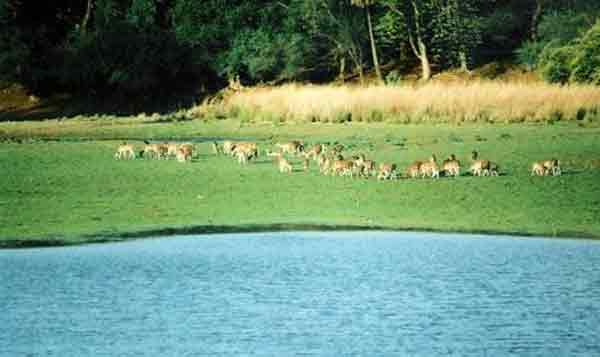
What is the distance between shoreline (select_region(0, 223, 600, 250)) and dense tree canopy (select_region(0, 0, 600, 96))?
36695 mm

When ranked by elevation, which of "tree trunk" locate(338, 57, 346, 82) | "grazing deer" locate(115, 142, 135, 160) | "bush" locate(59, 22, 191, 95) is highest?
"bush" locate(59, 22, 191, 95)

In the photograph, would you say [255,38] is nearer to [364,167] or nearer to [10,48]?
[10,48]

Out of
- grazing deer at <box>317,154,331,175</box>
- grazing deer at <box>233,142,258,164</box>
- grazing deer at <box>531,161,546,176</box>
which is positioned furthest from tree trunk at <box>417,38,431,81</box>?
grazing deer at <box>531,161,546,176</box>

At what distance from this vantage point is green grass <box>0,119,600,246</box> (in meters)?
18.1

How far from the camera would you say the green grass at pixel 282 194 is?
18.1 m

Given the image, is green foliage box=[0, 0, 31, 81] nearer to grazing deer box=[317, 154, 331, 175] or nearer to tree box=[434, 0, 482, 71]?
tree box=[434, 0, 482, 71]

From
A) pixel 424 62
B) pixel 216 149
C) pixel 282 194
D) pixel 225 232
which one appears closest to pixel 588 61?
pixel 216 149

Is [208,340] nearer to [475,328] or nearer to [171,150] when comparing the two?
[475,328]

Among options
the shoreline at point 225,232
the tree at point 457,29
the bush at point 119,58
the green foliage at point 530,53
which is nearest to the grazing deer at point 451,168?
the shoreline at point 225,232

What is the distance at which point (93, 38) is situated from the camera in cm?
5653

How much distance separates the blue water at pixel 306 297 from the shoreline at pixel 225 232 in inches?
14.1

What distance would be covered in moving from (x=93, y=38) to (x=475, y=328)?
46245mm

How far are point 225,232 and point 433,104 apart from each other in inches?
818

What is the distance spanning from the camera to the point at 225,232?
17891 mm
